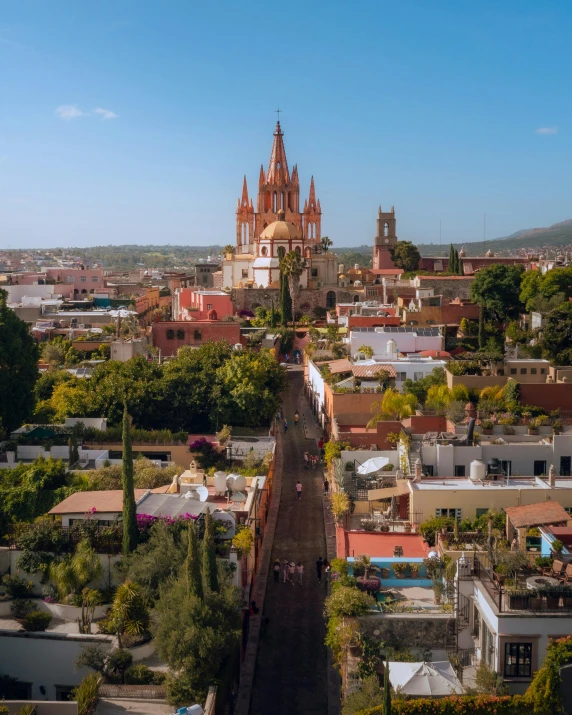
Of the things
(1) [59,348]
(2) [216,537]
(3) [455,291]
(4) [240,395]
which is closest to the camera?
(2) [216,537]

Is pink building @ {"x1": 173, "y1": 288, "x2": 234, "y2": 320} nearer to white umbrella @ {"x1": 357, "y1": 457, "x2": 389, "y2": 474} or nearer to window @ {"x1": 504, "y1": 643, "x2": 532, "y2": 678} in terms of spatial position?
white umbrella @ {"x1": 357, "y1": 457, "x2": 389, "y2": 474}

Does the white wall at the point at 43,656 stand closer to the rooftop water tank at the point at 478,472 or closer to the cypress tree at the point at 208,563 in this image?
the cypress tree at the point at 208,563

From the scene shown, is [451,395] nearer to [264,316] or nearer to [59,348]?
[59,348]

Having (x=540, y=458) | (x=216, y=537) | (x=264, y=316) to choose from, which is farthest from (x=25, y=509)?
(x=264, y=316)

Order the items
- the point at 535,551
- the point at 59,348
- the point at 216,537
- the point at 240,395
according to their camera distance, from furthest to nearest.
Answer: the point at 59,348 → the point at 240,395 → the point at 216,537 → the point at 535,551

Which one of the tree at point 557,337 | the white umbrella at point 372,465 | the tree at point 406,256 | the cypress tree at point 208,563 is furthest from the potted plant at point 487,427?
the tree at point 406,256

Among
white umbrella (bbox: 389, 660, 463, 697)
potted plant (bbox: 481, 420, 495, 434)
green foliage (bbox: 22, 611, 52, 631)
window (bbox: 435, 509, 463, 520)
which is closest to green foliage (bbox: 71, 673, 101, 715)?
green foliage (bbox: 22, 611, 52, 631)
